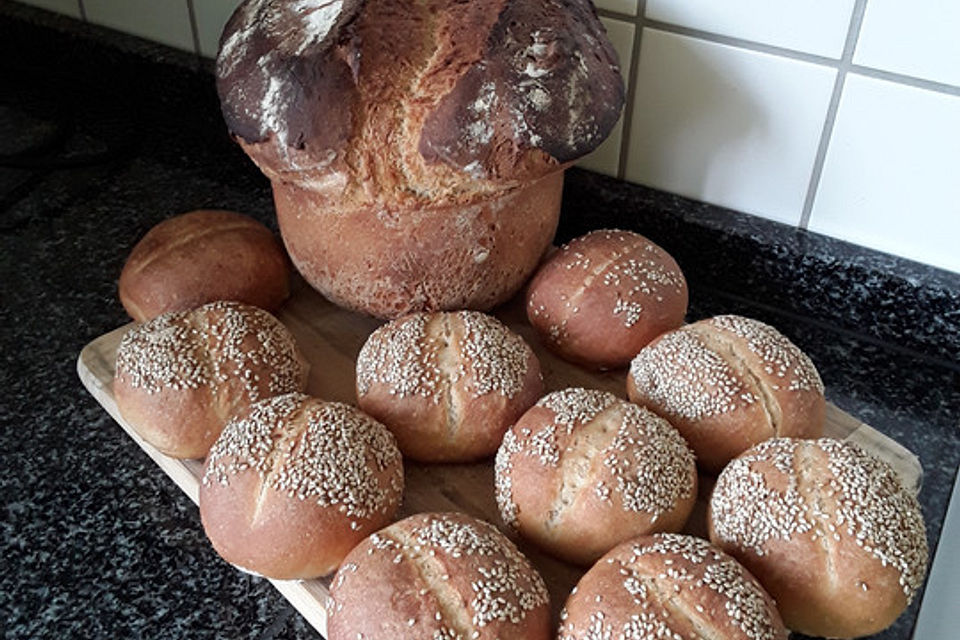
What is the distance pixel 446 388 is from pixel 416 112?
0.81ft

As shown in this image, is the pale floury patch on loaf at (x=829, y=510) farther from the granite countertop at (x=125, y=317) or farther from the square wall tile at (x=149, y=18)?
the square wall tile at (x=149, y=18)

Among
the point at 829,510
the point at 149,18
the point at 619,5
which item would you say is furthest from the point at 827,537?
the point at 149,18

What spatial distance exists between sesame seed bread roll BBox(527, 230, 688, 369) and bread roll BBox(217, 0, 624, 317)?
0.07 m

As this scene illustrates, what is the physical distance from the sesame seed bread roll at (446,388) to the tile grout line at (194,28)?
0.69 meters

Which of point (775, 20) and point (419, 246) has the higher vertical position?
point (775, 20)

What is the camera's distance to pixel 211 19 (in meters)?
1.19

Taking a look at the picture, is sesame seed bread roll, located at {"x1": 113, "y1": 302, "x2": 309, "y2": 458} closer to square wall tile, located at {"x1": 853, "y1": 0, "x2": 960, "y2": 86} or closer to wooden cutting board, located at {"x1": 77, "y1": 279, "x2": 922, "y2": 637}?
wooden cutting board, located at {"x1": 77, "y1": 279, "x2": 922, "y2": 637}

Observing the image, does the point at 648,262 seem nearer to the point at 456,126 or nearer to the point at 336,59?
the point at 456,126

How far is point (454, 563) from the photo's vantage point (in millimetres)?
593

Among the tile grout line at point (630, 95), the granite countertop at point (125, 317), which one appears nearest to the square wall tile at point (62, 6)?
the granite countertop at point (125, 317)

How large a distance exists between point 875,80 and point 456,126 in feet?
1.41

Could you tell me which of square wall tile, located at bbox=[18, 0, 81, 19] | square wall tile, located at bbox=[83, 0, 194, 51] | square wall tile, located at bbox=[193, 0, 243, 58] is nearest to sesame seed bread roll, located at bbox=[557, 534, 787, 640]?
square wall tile, located at bbox=[193, 0, 243, 58]

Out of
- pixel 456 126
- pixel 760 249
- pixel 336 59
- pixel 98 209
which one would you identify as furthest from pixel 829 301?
pixel 98 209

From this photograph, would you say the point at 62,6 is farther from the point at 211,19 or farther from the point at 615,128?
the point at 615,128
